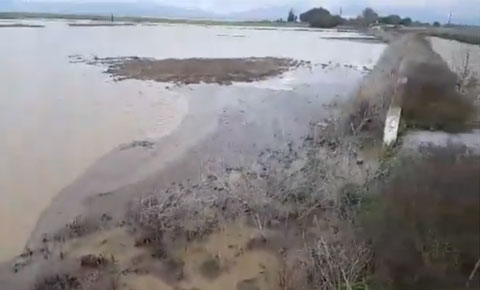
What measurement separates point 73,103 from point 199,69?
11784 millimetres

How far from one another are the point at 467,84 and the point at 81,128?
39.4 ft

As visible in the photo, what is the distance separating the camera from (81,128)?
17109 mm

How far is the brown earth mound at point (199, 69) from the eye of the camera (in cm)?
2870

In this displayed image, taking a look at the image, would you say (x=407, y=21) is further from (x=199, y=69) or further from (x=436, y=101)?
(x=199, y=69)

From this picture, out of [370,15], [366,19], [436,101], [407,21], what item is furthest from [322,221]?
[366,19]

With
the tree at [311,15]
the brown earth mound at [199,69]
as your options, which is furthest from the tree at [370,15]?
the tree at [311,15]

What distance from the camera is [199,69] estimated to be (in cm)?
3170

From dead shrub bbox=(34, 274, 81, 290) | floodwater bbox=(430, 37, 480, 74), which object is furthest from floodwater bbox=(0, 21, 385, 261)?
floodwater bbox=(430, 37, 480, 74)

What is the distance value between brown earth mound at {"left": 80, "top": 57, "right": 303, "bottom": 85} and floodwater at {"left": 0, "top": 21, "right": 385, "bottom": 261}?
1451mm

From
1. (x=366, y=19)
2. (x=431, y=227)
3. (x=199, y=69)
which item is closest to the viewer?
(x=431, y=227)

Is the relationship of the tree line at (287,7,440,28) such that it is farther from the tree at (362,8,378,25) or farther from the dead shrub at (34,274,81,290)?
the dead shrub at (34,274,81,290)

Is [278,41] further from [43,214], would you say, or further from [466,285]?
[466,285]

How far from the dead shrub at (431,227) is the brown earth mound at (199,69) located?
22.5m

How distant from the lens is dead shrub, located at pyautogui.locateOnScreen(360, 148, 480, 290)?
4.28m
